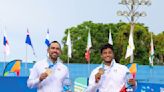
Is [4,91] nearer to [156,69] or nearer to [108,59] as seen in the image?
[108,59]

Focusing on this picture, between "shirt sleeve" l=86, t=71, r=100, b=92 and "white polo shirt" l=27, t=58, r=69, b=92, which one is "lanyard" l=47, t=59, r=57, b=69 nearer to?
"white polo shirt" l=27, t=58, r=69, b=92

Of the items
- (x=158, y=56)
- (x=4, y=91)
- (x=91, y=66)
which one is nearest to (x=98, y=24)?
(x=158, y=56)

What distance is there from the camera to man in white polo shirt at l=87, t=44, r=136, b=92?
704cm

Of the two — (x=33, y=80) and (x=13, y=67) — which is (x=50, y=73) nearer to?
(x=33, y=80)

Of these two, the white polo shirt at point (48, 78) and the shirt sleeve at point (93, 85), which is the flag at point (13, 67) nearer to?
the white polo shirt at point (48, 78)

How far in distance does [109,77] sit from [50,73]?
2.56 ft

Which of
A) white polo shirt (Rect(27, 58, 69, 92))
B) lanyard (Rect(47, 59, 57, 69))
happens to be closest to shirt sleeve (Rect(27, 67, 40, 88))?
white polo shirt (Rect(27, 58, 69, 92))

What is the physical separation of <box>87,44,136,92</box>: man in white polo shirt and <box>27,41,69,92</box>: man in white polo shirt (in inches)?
21.2

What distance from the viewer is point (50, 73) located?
24.2 feet

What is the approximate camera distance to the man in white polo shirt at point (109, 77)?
23.1 ft

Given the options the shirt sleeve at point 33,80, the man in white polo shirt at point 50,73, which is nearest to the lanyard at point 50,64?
the man in white polo shirt at point 50,73

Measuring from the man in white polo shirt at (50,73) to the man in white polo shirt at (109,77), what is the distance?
54cm

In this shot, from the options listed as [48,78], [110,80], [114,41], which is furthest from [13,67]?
[114,41]

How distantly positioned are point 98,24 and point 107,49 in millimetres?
59524
